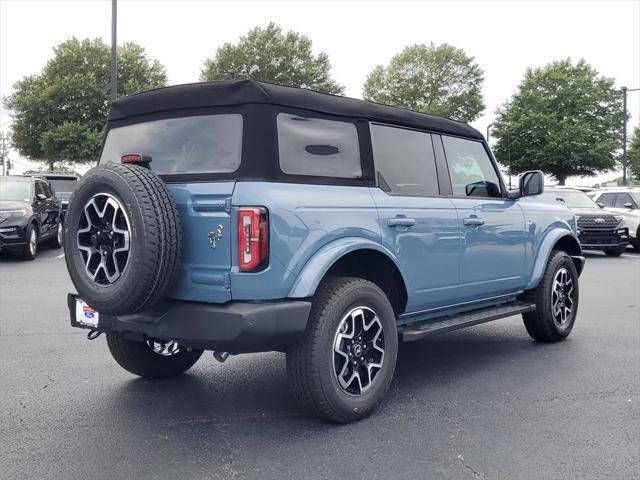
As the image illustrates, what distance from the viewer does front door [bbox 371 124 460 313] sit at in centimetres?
422

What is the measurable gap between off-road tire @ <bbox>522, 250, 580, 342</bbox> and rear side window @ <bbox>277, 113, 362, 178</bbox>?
255 centimetres

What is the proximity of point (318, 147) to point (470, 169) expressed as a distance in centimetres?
180

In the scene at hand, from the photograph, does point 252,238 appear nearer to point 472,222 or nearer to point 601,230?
point 472,222

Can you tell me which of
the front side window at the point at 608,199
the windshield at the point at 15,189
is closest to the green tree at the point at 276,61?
the front side window at the point at 608,199

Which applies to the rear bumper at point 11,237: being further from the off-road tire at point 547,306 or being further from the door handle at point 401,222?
the door handle at point 401,222

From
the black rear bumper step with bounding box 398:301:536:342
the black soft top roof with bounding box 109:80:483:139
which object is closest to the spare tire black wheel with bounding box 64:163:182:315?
the black soft top roof with bounding box 109:80:483:139

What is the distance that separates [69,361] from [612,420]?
398 cm

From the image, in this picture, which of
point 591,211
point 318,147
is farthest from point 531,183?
point 591,211

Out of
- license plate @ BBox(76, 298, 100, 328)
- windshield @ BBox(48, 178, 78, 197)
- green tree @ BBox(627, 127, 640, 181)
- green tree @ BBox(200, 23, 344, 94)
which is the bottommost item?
license plate @ BBox(76, 298, 100, 328)

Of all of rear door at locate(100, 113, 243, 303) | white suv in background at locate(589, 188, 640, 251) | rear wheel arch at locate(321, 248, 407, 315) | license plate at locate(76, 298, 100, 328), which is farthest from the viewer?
white suv in background at locate(589, 188, 640, 251)

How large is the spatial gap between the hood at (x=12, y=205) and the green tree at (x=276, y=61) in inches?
1196

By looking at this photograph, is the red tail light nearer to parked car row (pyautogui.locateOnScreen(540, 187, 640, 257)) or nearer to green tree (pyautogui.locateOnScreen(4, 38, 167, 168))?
parked car row (pyautogui.locateOnScreen(540, 187, 640, 257))

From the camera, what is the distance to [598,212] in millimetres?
15891

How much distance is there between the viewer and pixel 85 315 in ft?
13.1
